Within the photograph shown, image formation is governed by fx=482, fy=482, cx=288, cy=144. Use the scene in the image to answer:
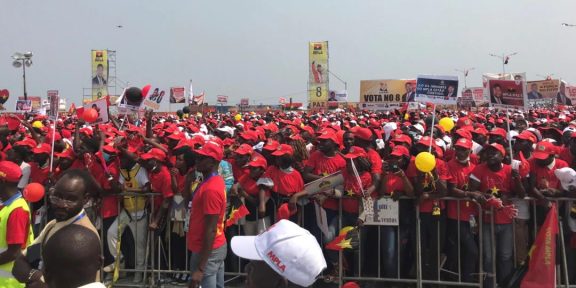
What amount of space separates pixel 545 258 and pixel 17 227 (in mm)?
4643

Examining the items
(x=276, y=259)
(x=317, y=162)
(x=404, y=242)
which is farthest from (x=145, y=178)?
(x=276, y=259)

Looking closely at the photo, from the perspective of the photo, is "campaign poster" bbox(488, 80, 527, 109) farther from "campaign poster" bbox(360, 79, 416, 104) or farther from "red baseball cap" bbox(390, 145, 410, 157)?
"campaign poster" bbox(360, 79, 416, 104)

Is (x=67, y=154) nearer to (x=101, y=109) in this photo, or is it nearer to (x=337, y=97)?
(x=101, y=109)

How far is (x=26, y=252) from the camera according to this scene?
10.9 feet

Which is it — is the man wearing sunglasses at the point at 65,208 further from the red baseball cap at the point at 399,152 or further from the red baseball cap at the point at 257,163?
the red baseball cap at the point at 399,152

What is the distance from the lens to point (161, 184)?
584 centimetres

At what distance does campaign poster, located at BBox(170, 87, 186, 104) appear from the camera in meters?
34.2

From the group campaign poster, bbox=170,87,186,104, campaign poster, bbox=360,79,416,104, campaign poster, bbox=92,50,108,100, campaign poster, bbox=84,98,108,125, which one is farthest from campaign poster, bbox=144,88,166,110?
campaign poster, bbox=92,50,108,100

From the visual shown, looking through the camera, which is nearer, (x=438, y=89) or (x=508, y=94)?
(x=508, y=94)

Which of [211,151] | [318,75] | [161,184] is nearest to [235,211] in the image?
[161,184]

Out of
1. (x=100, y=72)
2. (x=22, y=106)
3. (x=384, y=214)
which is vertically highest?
(x=100, y=72)

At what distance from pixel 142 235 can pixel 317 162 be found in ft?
7.76

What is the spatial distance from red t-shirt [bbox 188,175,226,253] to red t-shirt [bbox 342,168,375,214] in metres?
1.97

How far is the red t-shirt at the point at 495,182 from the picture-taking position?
5.34 metres
